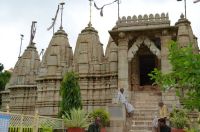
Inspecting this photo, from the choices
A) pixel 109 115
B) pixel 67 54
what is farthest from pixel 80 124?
pixel 67 54

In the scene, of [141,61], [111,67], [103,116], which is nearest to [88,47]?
[111,67]

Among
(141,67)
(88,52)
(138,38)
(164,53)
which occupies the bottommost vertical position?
(141,67)

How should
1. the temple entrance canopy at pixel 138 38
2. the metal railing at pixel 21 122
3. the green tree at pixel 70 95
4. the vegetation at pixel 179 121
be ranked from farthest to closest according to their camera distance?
the temple entrance canopy at pixel 138 38 → the green tree at pixel 70 95 → the vegetation at pixel 179 121 → the metal railing at pixel 21 122

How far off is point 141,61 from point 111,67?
238 centimetres

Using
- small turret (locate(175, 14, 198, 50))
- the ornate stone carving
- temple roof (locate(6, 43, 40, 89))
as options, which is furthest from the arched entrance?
temple roof (locate(6, 43, 40, 89))

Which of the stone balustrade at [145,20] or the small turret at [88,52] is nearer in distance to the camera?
the stone balustrade at [145,20]

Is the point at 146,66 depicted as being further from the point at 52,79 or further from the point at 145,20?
the point at 52,79

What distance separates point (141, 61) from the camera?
23484mm

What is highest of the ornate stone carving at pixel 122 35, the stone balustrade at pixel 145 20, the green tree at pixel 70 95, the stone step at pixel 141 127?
the stone balustrade at pixel 145 20

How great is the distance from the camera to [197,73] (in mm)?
5066

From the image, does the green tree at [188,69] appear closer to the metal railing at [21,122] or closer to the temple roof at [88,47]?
the metal railing at [21,122]

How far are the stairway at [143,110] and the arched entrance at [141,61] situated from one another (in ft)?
4.39

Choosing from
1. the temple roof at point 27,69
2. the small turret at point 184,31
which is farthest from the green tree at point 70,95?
the temple roof at point 27,69

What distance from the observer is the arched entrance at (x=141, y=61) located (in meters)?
19.8
